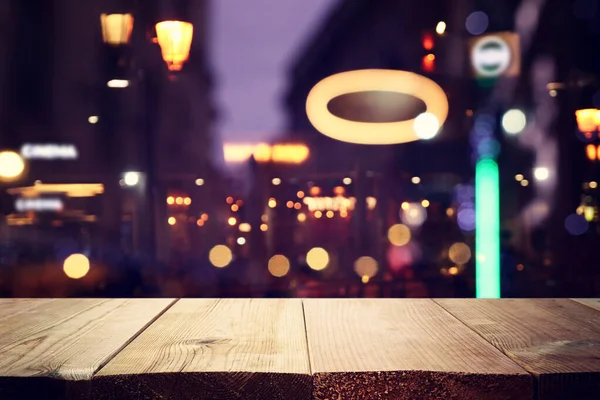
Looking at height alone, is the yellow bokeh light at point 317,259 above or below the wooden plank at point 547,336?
below

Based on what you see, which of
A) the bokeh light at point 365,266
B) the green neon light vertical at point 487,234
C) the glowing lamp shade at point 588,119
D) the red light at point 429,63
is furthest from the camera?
the bokeh light at point 365,266

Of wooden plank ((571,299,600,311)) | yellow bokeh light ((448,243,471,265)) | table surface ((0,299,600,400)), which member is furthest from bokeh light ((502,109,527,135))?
table surface ((0,299,600,400))

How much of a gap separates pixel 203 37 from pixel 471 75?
2257cm

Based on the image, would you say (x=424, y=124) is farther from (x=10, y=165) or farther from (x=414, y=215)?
(x=414, y=215)

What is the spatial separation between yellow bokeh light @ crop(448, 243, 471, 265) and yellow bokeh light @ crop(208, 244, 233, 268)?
721cm

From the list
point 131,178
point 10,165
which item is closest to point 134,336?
point 10,165

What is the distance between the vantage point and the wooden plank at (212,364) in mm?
728

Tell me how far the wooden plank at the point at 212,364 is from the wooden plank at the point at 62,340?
38 millimetres

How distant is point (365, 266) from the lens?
49.3 ft

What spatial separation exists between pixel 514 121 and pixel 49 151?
1215cm

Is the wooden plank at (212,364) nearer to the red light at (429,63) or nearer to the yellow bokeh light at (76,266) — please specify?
the yellow bokeh light at (76,266)

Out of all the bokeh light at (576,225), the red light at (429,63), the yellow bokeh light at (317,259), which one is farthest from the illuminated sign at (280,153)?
the bokeh light at (576,225)

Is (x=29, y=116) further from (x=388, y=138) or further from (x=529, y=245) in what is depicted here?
(x=529, y=245)

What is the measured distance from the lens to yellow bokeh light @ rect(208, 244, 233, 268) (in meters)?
17.2
